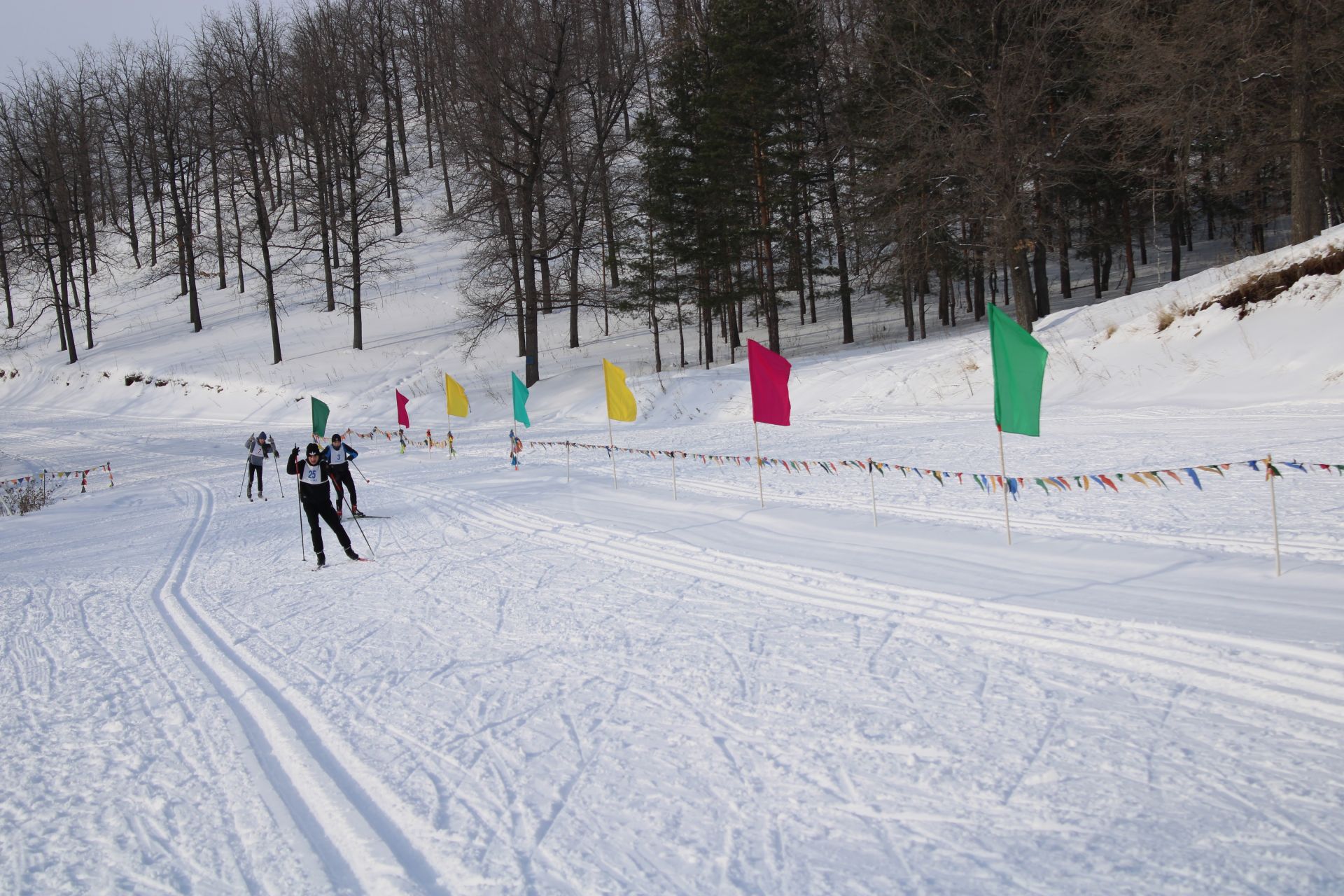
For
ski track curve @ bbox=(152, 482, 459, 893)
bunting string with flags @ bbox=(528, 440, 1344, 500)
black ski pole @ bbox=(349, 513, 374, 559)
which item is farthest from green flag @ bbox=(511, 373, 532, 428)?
ski track curve @ bbox=(152, 482, 459, 893)

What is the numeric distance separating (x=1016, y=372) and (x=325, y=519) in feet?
28.1

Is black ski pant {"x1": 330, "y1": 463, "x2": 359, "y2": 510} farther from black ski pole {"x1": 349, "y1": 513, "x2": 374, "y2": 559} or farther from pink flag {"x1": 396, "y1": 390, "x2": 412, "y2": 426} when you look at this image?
pink flag {"x1": 396, "y1": 390, "x2": 412, "y2": 426}

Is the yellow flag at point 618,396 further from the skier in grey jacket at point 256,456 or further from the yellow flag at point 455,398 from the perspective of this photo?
the yellow flag at point 455,398

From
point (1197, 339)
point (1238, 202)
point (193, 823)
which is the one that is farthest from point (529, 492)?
point (1238, 202)

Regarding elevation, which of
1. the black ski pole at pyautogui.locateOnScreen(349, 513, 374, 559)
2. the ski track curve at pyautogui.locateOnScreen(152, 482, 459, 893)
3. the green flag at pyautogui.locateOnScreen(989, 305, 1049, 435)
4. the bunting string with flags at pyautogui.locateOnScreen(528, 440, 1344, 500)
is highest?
the green flag at pyautogui.locateOnScreen(989, 305, 1049, 435)

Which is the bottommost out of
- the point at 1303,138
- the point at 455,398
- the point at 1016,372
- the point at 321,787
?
the point at 321,787

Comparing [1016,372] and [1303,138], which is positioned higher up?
[1303,138]

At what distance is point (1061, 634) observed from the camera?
20.1 feet

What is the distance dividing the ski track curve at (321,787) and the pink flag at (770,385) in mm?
7252

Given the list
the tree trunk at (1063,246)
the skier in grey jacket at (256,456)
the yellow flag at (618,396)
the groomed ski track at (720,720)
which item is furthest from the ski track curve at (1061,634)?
the tree trunk at (1063,246)

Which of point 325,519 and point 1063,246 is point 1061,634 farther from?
point 1063,246

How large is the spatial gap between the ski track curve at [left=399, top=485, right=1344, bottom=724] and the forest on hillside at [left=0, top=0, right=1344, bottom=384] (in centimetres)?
1670

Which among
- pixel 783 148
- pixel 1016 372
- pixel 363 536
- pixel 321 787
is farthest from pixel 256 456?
pixel 783 148

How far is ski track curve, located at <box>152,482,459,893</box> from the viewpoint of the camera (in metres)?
3.89
